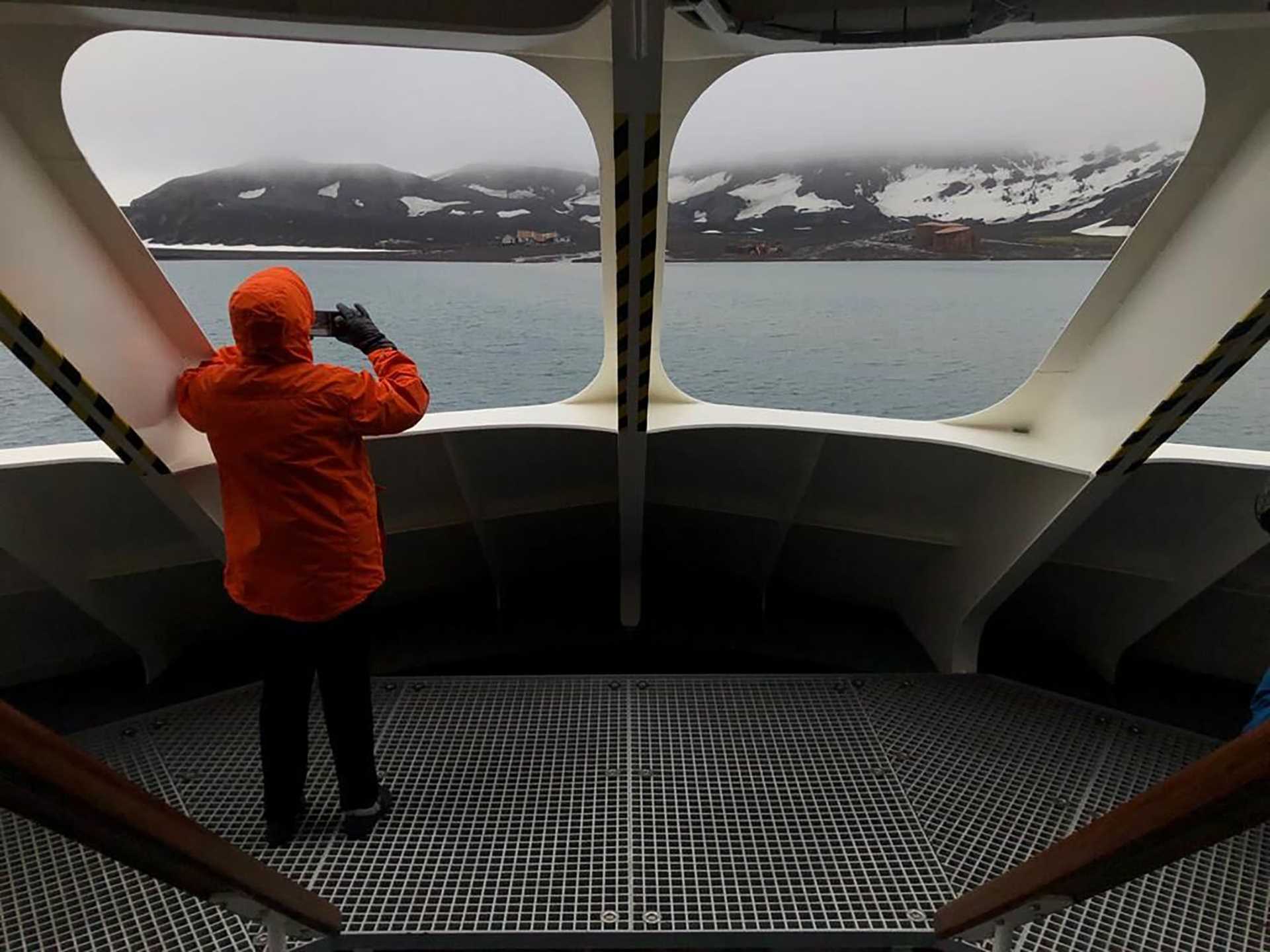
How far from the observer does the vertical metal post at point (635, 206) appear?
6.75 ft

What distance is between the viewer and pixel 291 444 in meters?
2.22

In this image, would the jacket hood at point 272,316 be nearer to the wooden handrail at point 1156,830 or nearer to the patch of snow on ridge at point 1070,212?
the wooden handrail at point 1156,830

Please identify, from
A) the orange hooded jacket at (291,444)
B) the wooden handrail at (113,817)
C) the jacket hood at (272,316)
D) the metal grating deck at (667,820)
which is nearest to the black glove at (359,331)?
the orange hooded jacket at (291,444)

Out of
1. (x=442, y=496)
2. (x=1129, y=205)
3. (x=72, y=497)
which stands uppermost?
(x=1129, y=205)

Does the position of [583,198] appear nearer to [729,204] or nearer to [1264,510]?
[729,204]

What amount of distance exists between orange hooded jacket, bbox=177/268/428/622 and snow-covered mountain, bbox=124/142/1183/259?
2.57 feet

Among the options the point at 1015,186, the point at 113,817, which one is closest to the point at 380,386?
the point at 113,817

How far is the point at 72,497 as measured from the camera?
338 cm

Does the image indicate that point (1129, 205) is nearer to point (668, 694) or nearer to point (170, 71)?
point (668, 694)

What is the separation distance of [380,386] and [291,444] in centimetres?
30

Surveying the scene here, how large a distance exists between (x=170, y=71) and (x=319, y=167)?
0.51 m

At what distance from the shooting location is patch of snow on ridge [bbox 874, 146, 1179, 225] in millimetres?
2781

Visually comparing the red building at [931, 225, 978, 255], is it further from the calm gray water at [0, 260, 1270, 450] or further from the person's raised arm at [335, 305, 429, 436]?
the person's raised arm at [335, 305, 429, 436]

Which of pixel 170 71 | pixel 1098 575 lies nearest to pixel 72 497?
pixel 170 71
